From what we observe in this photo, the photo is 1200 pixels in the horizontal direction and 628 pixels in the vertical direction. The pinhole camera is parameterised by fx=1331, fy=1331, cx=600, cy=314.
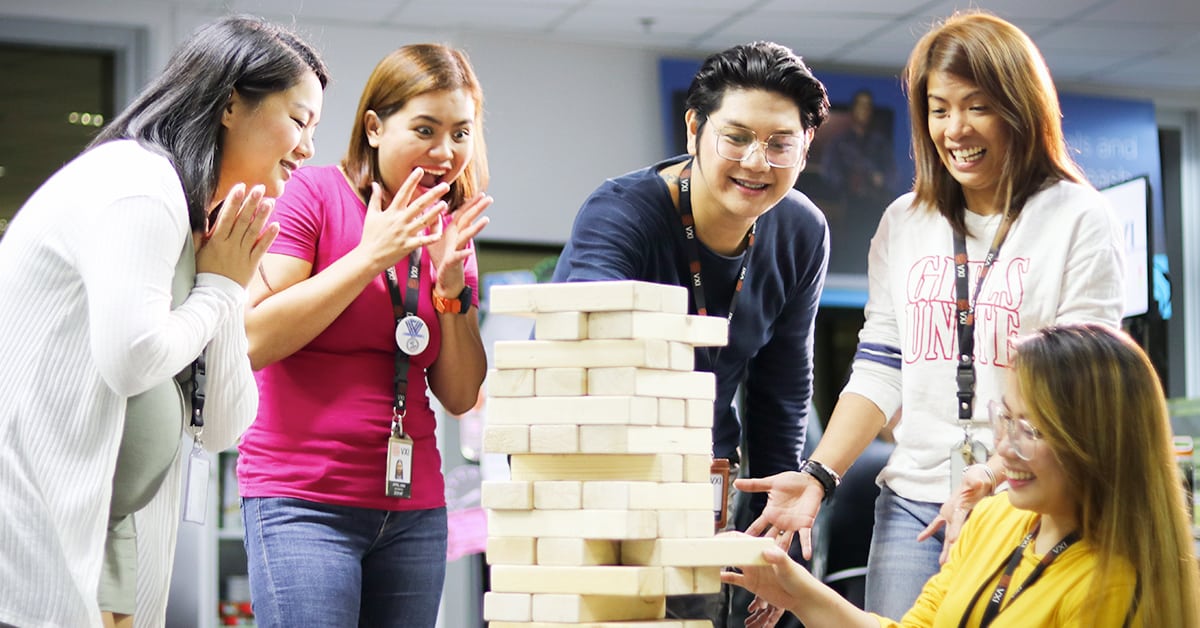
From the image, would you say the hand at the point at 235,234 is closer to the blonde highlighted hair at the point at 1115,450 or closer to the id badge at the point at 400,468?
the id badge at the point at 400,468

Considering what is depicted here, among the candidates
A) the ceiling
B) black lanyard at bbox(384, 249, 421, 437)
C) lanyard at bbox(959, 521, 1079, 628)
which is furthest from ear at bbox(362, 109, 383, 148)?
the ceiling

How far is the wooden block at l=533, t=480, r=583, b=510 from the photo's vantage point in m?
1.90

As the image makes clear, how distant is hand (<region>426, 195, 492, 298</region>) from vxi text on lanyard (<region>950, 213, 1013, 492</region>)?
0.88m

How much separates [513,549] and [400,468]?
1.69ft

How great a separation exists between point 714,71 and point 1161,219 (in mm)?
6494

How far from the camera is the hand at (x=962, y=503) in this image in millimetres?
2244

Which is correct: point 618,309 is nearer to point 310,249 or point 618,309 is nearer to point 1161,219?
point 310,249

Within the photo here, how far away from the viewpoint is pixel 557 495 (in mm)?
1907

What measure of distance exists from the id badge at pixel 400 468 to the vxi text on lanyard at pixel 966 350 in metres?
0.96

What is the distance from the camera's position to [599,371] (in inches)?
75.6

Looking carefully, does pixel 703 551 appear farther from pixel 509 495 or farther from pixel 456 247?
pixel 456 247

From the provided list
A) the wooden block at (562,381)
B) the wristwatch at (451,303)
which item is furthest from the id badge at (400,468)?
the wooden block at (562,381)

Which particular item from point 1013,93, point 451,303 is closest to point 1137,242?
point 1013,93

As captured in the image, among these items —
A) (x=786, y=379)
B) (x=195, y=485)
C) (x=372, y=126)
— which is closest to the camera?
(x=195, y=485)
